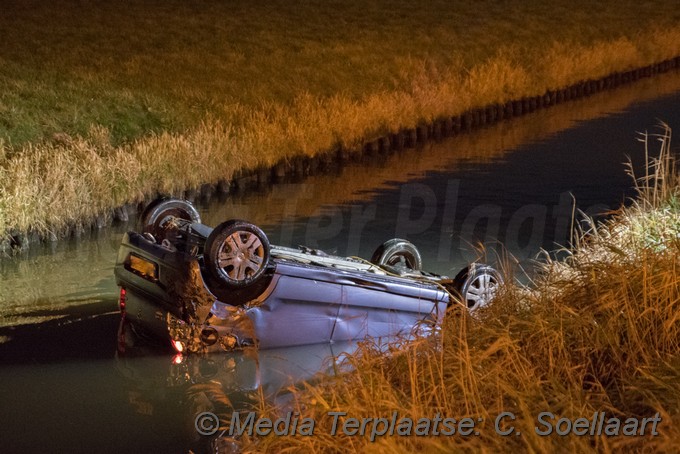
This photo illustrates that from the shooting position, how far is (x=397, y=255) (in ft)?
42.2

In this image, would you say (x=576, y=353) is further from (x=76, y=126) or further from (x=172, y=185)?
(x=76, y=126)

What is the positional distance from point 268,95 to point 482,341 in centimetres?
2381

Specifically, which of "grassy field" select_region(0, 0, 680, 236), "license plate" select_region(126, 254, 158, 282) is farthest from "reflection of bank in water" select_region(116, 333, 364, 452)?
"grassy field" select_region(0, 0, 680, 236)

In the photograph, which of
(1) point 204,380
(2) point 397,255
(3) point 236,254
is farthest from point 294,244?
(3) point 236,254

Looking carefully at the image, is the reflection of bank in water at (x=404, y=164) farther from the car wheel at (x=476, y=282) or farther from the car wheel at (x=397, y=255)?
the car wheel at (x=476, y=282)

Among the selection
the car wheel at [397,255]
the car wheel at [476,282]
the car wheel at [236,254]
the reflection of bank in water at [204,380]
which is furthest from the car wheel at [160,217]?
the car wheel at [476,282]

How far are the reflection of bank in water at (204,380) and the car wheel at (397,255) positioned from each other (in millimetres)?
1768

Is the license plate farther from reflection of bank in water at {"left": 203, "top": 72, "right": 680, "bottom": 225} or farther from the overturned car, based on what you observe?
reflection of bank in water at {"left": 203, "top": 72, "right": 680, "bottom": 225}

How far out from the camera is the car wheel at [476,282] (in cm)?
1140

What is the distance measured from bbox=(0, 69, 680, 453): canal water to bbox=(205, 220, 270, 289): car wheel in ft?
2.30

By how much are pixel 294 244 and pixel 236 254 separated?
265 inches

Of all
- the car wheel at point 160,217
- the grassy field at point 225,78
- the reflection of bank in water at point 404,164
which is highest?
the car wheel at point 160,217

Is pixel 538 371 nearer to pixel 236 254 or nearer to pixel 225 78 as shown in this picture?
pixel 236 254

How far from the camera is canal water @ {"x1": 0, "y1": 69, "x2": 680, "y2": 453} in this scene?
965 cm
